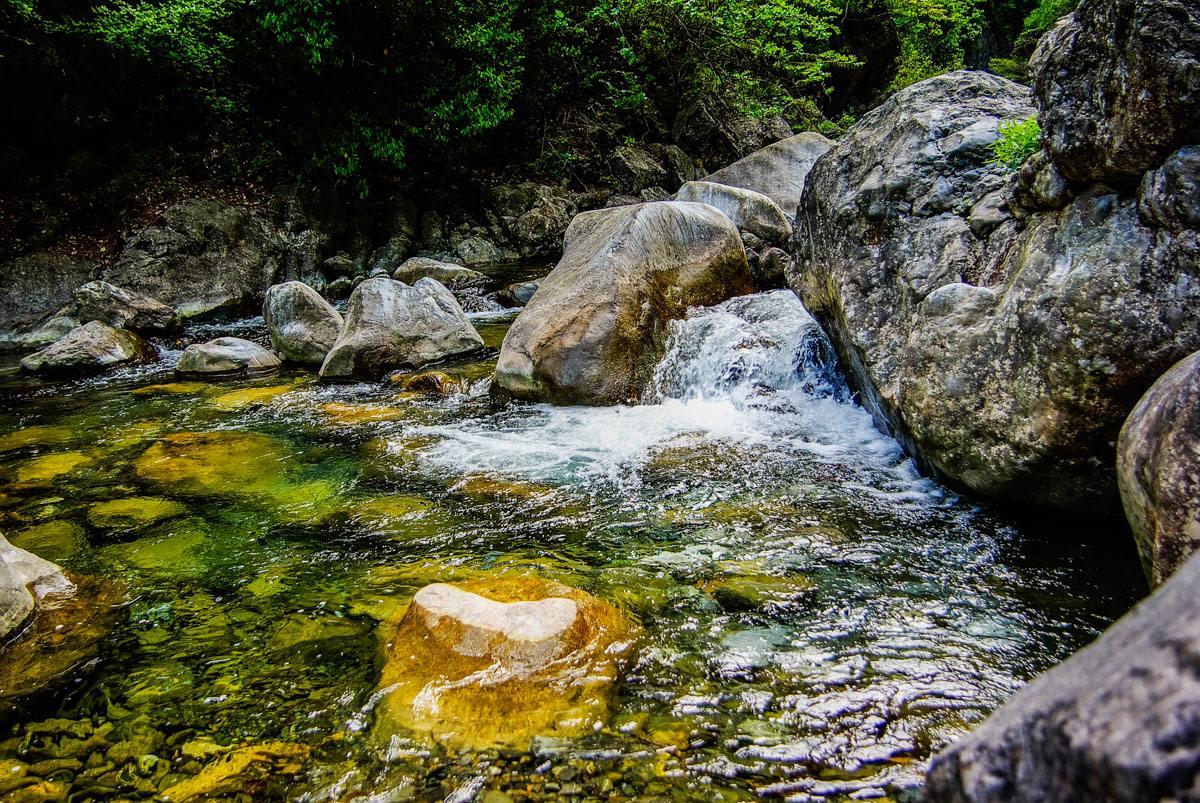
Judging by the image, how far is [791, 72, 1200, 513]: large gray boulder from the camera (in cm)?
270

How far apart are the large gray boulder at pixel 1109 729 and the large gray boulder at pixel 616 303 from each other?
495 cm

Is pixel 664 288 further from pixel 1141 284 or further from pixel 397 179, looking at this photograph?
pixel 397 179

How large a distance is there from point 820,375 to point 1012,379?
9.45ft

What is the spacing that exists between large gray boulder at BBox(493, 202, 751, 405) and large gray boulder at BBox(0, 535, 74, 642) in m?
3.80

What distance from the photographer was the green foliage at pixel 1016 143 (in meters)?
3.86

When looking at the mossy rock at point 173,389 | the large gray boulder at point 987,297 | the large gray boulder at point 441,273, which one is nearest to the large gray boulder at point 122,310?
the mossy rock at point 173,389

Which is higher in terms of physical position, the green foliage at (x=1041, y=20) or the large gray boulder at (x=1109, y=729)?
the green foliage at (x=1041, y=20)

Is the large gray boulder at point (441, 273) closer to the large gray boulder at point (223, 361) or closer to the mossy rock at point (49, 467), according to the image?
the large gray boulder at point (223, 361)

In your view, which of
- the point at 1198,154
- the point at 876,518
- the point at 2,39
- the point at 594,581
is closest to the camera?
the point at 1198,154

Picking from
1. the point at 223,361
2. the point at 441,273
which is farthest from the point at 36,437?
the point at 441,273

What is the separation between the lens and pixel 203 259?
514 inches

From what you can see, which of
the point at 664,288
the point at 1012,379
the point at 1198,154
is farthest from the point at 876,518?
the point at 664,288

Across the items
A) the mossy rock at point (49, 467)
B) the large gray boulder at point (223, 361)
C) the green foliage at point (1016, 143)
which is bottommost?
the mossy rock at point (49, 467)

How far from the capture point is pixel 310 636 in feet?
8.97
